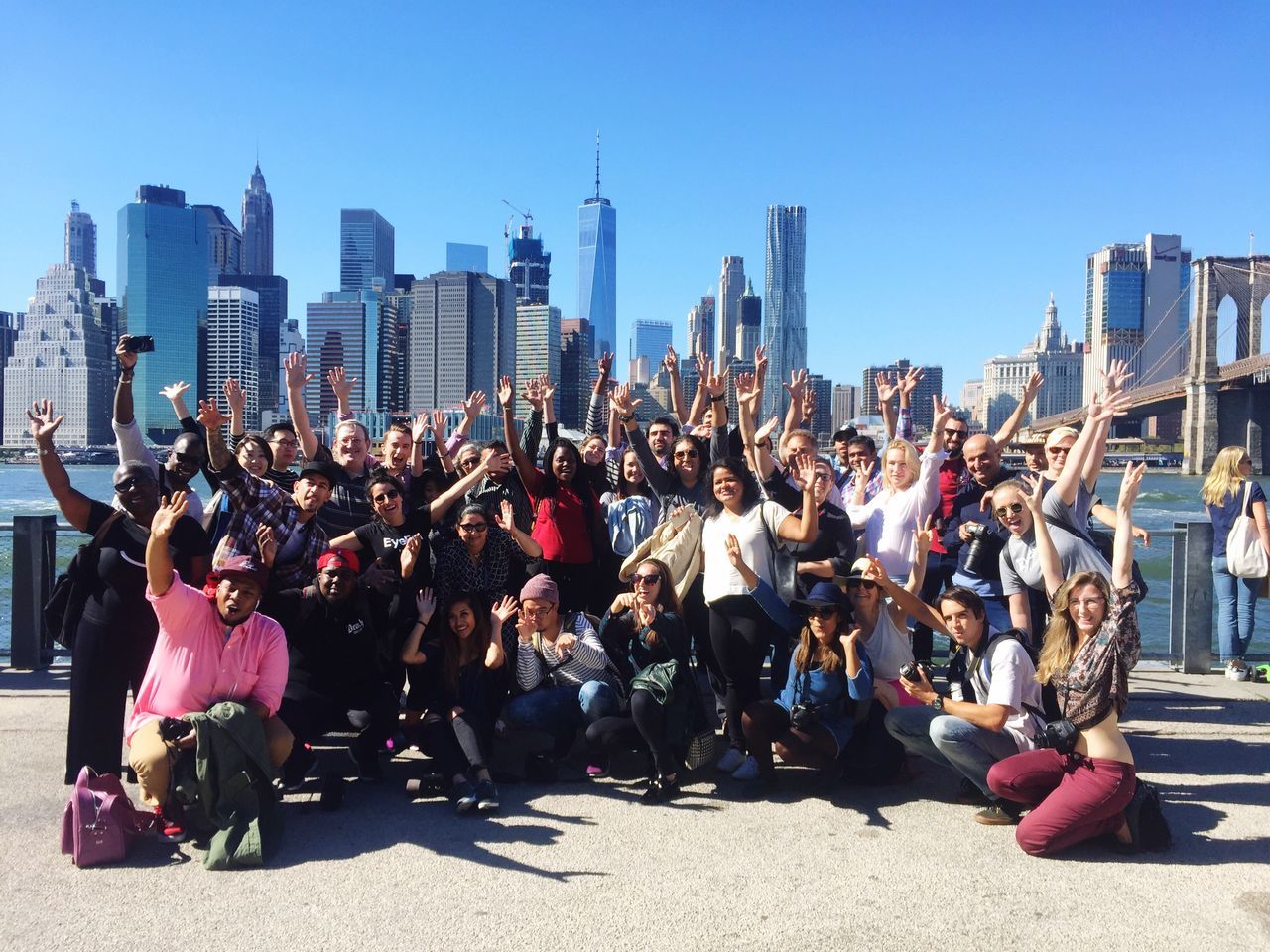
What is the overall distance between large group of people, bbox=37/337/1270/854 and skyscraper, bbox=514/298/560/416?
176m

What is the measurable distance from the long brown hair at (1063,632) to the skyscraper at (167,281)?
177795 millimetres

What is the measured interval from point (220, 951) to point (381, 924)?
1.52 feet

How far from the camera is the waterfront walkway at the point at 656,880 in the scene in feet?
10.0

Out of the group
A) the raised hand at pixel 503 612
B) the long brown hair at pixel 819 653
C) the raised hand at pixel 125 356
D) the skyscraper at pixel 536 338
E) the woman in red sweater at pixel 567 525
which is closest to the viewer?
the long brown hair at pixel 819 653

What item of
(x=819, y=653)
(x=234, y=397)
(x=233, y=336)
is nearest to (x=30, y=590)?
(x=234, y=397)

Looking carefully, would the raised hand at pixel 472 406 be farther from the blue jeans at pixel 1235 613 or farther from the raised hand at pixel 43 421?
the blue jeans at pixel 1235 613

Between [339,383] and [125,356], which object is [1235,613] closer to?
[339,383]

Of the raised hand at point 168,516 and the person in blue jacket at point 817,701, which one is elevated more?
the raised hand at point 168,516

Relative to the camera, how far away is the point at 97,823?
11.6 ft

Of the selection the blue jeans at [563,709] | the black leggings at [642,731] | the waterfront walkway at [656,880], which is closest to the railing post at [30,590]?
the waterfront walkway at [656,880]

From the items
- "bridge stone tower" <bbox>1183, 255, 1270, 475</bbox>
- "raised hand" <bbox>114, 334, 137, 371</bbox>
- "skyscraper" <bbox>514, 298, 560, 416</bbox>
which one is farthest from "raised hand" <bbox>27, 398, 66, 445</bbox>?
"skyscraper" <bbox>514, 298, 560, 416</bbox>

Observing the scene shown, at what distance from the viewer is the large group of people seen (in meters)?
3.84

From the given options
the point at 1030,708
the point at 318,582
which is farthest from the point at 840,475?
the point at 318,582

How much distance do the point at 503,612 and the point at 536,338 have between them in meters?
186
